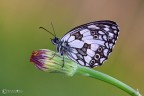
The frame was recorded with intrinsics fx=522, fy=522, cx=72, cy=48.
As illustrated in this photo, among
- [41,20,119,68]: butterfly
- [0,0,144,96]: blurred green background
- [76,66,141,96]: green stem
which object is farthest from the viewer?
[0,0,144,96]: blurred green background

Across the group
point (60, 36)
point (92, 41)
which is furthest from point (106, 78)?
point (60, 36)

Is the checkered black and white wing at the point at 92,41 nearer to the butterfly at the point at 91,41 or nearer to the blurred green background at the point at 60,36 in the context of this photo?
the butterfly at the point at 91,41

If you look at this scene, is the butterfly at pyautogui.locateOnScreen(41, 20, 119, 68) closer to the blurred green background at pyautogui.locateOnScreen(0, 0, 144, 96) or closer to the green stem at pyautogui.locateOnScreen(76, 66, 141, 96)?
the green stem at pyautogui.locateOnScreen(76, 66, 141, 96)

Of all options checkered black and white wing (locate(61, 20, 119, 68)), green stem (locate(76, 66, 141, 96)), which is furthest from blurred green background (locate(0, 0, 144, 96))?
green stem (locate(76, 66, 141, 96))

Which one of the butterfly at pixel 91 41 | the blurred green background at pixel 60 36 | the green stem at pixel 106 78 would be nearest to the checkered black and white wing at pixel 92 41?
the butterfly at pixel 91 41

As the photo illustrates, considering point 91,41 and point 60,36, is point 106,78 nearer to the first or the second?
point 91,41
